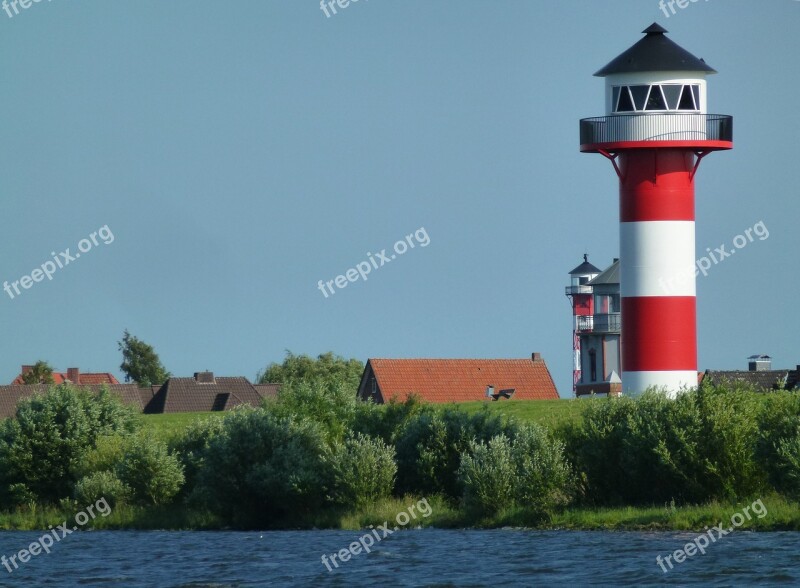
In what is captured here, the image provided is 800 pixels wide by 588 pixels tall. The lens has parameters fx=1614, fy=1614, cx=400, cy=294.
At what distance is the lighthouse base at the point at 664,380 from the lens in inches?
1887

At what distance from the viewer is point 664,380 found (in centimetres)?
4797

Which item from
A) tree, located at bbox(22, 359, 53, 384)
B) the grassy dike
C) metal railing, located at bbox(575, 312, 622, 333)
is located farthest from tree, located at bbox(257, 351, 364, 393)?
the grassy dike

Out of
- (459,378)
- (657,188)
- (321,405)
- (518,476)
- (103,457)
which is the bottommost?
(518,476)

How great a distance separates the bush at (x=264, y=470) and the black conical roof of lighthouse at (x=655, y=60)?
15232 millimetres

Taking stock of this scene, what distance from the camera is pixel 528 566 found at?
38875 millimetres

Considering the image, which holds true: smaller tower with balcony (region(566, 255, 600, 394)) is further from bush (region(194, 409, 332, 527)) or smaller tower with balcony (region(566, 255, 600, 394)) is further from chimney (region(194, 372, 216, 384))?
bush (region(194, 409, 332, 527))

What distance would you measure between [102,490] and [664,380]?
1980 cm

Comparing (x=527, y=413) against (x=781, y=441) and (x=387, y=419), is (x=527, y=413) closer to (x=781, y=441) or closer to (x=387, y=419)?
(x=387, y=419)

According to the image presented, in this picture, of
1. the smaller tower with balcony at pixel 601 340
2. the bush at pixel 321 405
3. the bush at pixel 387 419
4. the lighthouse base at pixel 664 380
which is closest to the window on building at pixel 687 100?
the lighthouse base at pixel 664 380

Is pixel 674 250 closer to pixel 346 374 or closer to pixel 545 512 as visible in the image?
pixel 545 512

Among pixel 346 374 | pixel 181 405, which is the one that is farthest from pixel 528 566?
pixel 346 374

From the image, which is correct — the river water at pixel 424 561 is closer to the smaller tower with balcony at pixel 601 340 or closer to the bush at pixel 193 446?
the bush at pixel 193 446

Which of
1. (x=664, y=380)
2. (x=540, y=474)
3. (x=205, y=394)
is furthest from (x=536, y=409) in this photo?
(x=205, y=394)

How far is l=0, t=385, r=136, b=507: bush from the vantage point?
5797 centimetres
